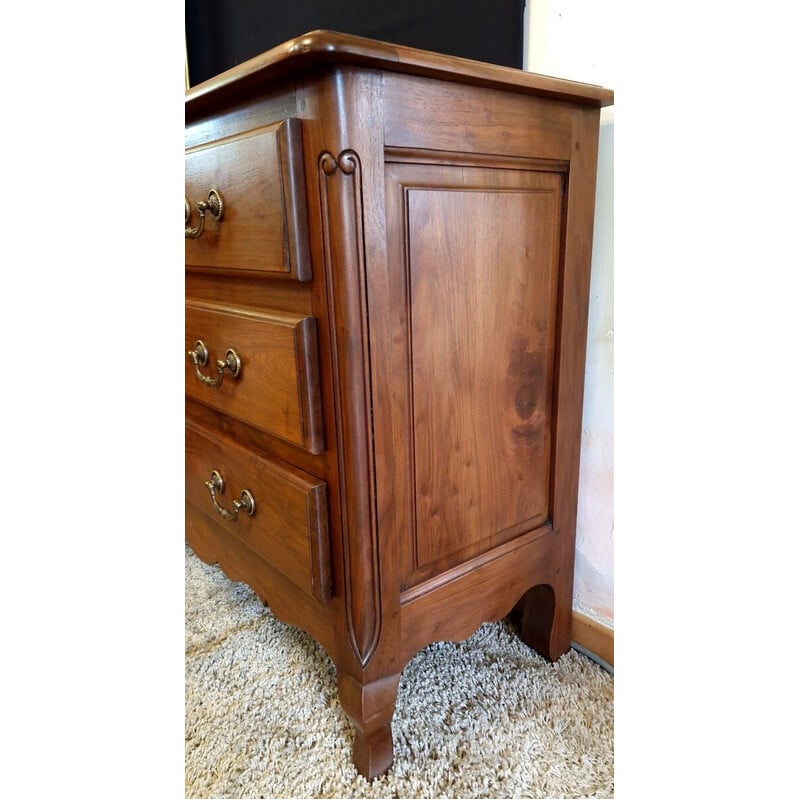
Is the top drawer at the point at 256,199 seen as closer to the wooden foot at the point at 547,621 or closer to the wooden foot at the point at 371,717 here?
the wooden foot at the point at 371,717

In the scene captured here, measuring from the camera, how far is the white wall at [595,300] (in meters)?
0.92

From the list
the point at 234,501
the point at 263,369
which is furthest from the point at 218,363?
the point at 234,501

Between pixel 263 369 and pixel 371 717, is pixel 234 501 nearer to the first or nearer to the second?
pixel 263 369

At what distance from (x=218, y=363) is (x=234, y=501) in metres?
0.22

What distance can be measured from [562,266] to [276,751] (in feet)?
2.75

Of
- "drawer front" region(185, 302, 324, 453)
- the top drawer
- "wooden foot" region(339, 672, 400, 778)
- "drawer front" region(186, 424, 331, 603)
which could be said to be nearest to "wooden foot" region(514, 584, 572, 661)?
"wooden foot" region(339, 672, 400, 778)

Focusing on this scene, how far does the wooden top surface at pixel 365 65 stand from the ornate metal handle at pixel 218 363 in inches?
12.8

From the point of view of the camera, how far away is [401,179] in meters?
0.71

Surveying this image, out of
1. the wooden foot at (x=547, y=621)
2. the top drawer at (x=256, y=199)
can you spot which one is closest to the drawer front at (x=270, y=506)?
the top drawer at (x=256, y=199)

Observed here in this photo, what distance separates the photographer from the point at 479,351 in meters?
0.84

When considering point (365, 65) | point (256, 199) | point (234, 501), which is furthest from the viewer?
point (234, 501)
